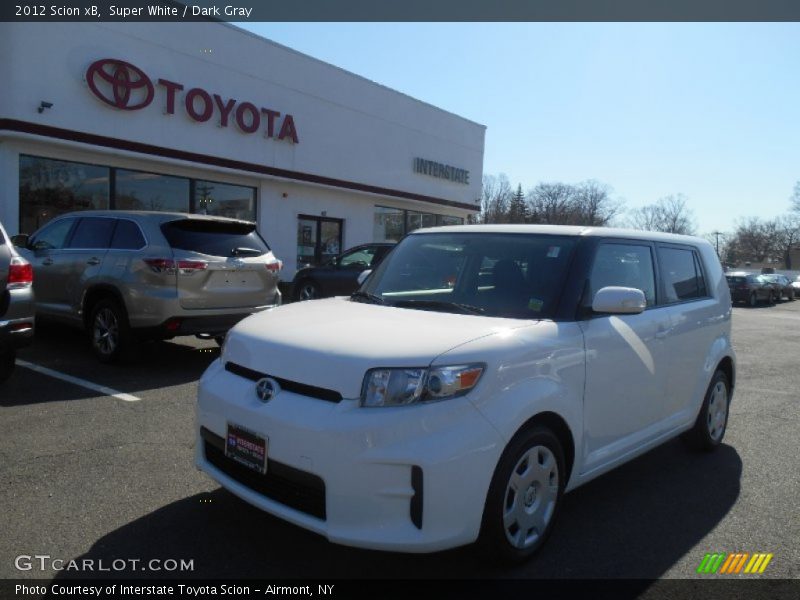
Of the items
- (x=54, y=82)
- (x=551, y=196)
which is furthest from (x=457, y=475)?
(x=551, y=196)

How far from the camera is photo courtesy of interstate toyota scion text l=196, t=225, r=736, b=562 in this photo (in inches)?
105

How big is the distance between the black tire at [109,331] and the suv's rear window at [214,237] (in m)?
1.01

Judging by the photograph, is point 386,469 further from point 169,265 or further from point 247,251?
point 247,251

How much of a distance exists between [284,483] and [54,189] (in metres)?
12.9

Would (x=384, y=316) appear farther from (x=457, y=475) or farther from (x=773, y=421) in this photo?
(x=773, y=421)

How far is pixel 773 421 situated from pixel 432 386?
507cm

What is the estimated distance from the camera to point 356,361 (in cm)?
284

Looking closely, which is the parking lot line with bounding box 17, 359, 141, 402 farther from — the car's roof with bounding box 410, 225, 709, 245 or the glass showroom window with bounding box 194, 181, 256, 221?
the glass showroom window with bounding box 194, 181, 256, 221

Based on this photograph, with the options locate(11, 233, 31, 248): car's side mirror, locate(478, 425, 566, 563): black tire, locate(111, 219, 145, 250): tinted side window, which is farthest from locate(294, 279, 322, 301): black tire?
locate(478, 425, 566, 563): black tire

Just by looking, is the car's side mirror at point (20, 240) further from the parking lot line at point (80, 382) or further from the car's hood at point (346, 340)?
the car's hood at point (346, 340)

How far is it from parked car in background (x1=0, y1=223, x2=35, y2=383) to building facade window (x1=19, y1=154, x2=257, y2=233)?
27.3ft

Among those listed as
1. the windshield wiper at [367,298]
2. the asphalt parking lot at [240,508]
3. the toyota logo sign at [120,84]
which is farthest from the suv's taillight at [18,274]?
the toyota logo sign at [120,84]

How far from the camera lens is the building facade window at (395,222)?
890 inches

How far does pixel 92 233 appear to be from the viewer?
7703mm
